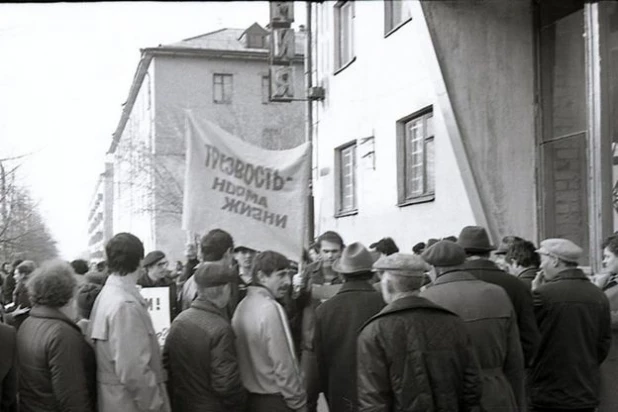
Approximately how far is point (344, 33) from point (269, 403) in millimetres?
→ 14445

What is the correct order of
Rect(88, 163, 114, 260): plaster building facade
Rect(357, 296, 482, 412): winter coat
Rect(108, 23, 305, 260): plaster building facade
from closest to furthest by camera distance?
Rect(357, 296, 482, 412): winter coat < Rect(108, 23, 305, 260): plaster building facade < Rect(88, 163, 114, 260): plaster building facade

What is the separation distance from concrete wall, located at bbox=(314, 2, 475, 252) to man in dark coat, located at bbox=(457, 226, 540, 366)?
6146mm

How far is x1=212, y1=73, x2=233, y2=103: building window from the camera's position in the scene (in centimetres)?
4675

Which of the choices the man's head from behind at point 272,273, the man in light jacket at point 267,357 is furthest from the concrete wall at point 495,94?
the man in light jacket at point 267,357

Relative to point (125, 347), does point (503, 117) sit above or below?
above

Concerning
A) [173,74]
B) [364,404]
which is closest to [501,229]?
[364,404]

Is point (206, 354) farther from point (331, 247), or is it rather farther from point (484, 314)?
point (331, 247)

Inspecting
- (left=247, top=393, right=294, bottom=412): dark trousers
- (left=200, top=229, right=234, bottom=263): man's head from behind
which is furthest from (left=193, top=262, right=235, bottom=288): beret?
(left=200, top=229, right=234, bottom=263): man's head from behind

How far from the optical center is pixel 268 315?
17.8 ft

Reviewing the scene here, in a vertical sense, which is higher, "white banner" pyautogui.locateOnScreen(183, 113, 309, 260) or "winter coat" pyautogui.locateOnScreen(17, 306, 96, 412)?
"white banner" pyautogui.locateOnScreen(183, 113, 309, 260)

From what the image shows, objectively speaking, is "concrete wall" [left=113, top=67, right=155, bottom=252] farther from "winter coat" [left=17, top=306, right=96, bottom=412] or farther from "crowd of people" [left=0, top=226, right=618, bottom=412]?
"winter coat" [left=17, top=306, right=96, bottom=412]

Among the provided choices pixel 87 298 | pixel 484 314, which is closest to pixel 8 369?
pixel 87 298

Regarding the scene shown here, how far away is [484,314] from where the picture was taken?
5.53 metres

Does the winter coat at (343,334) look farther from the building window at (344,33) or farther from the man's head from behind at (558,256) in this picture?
the building window at (344,33)
